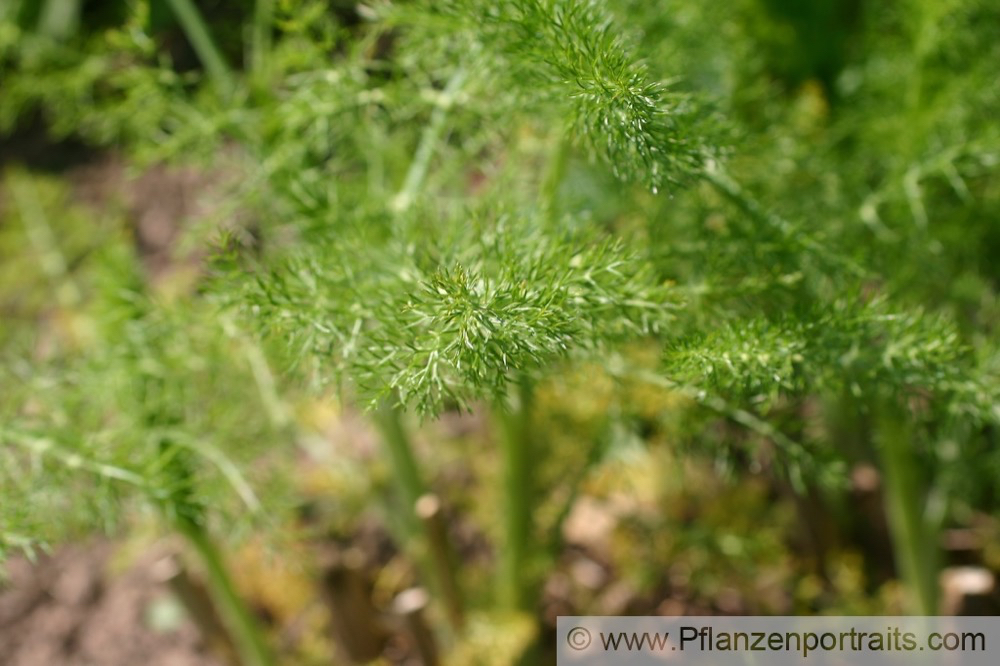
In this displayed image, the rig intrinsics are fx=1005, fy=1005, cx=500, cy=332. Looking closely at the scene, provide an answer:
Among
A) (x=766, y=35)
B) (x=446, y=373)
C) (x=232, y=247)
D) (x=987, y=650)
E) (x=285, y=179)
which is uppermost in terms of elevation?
(x=766, y=35)

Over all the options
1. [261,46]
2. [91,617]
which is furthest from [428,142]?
[91,617]

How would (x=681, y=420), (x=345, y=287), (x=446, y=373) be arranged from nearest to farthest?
1. (x=446, y=373)
2. (x=345, y=287)
3. (x=681, y=420)

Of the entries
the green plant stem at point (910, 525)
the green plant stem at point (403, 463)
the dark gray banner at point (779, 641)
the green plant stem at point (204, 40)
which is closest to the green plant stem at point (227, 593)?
the green plant stem at point (403, 463)

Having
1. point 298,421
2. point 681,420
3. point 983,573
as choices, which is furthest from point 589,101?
point 983,573

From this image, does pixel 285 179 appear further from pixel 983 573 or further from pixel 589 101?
pixel 983 573

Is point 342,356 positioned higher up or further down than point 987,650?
higher up

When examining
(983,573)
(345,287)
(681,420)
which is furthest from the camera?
(983,573)

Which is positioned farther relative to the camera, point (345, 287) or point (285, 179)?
point (285, 179)

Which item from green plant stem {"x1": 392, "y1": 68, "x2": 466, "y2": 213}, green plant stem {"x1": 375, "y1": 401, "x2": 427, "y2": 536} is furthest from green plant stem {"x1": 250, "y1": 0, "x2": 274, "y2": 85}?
green plant stem {"x1": 375, "y1": 401, "x2": 427, "y2": 536}

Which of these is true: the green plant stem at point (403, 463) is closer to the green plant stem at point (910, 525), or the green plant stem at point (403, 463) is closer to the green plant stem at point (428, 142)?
the green plant stem at point (428, 142)
